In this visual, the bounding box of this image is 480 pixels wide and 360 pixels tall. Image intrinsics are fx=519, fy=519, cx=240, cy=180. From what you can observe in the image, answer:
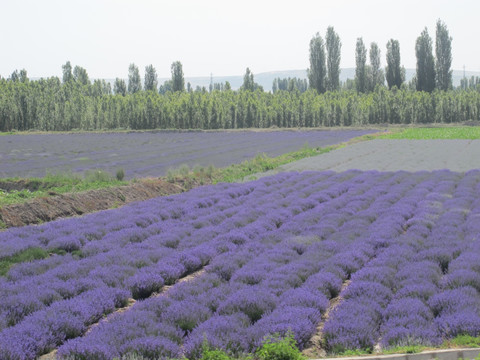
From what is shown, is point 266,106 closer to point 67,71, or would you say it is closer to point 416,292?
point 67,71

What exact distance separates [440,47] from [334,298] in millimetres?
103439

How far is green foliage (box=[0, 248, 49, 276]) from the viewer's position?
1111 centimetres

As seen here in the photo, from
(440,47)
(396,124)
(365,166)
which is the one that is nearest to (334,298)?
(365,166)

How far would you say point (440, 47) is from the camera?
10175 centimetres

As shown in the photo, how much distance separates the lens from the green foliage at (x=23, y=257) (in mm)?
11109

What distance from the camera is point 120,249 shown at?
40.0ft

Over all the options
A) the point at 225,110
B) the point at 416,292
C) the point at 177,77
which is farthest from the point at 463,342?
the point at 177,77

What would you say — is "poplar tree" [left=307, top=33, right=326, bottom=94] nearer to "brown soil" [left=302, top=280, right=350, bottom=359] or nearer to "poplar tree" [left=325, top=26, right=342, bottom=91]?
"poplar tree" [left=325, top=26, right=342, bottom=91]

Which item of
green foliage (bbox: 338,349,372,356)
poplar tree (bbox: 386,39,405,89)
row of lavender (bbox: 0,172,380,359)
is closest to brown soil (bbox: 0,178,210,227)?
row of lavender (bbox: 0,172,380,359)

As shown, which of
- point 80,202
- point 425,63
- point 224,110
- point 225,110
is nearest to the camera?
point 80,202

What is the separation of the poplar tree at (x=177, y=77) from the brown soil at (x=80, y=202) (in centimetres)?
10458

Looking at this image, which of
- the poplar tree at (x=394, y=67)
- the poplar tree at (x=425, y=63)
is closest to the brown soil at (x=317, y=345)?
the poplar tree at (x=425, y=63)

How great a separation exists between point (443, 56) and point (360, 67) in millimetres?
17020

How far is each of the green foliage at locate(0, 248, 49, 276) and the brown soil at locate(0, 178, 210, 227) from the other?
476cm
